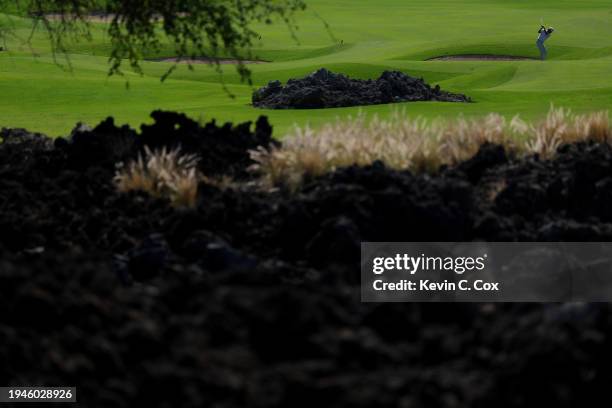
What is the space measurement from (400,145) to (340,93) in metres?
12.3

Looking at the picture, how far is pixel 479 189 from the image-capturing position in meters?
10.5

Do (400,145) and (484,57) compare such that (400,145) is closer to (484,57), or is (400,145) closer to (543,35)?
(543,35)

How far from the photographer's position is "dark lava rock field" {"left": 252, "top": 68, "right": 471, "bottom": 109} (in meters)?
22.2

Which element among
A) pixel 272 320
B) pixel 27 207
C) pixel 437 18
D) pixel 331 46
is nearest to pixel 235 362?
pixel 272 320

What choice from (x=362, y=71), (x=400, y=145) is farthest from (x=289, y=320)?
(x=362, y=71)

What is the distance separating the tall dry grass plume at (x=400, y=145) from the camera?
10516 millimetres

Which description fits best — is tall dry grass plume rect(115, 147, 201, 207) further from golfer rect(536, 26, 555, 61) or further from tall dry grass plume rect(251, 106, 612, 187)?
golfer rect(536, 26, 555, 61)

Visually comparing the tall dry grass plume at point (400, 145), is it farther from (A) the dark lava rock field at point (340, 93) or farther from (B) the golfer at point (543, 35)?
(B) the golfer at point (543, 35)

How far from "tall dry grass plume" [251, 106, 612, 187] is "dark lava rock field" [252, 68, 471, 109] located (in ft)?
32.6

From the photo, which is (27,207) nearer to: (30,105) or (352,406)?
(352,406)

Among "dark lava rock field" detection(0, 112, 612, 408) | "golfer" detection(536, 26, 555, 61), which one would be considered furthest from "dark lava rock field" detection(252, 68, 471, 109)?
"golfer" detection(536, 26, 555, 61)

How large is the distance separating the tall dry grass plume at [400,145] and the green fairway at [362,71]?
296cm

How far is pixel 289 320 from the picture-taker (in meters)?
5.91

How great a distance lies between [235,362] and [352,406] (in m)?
0.69
